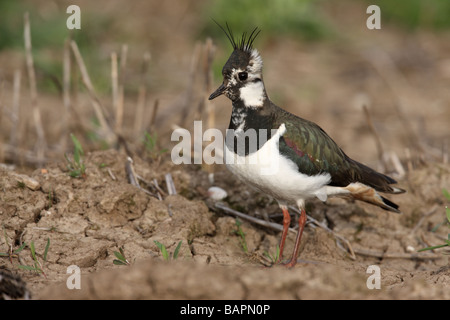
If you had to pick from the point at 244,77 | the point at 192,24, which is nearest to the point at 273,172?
the point at 244,77

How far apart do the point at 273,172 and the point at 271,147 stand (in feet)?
0.62

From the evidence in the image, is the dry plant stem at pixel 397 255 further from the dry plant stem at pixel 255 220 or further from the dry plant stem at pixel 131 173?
the dry plant stem at pixel 131 173

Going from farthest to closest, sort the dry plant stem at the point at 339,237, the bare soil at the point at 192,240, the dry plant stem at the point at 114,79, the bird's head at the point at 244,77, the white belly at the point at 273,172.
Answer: the dry plant stem at the point at 114,79
the dry plant stem at the point at 339,237
the bird's head at the point at 244,77
the white belly at the point at 273,172
the bare soil at the point at 192,240

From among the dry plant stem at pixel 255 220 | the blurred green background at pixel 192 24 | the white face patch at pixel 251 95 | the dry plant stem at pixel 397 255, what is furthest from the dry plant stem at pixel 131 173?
the blurred green background at pixel 192 24

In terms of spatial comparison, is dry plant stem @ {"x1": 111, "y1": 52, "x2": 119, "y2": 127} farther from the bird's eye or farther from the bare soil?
the bird's eye

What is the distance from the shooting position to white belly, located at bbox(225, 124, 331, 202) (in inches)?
163

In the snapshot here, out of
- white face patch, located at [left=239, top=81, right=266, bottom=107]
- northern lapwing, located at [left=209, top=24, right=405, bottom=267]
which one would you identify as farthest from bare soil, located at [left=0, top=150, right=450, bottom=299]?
white face patch, located at [left=239, top=81, right=266, bottom=107]

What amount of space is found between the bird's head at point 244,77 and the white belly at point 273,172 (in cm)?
32

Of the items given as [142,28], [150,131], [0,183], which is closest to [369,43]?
[142,28]

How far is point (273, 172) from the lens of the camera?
4148mm

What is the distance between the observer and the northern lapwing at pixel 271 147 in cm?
418
